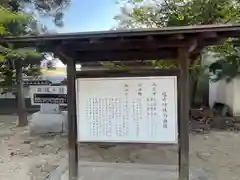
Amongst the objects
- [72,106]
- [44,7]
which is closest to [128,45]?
[72,106]

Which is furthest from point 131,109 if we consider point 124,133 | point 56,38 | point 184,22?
point 184,22

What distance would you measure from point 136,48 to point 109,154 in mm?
3551

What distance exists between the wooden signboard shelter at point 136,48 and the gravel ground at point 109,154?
3.78 ft

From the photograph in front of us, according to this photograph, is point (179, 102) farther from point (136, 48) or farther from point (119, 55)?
point (119, 55)

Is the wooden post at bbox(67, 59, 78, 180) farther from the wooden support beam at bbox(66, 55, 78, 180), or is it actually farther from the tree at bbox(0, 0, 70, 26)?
the tree at bbox(0, 0, 70, 26)

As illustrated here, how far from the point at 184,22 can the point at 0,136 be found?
21.6ft

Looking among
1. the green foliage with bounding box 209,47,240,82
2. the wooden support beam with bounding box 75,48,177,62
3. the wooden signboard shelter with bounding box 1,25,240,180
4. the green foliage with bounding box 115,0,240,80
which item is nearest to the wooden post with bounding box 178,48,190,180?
the wooden signboard shelter with bounding box 1,25,240,180

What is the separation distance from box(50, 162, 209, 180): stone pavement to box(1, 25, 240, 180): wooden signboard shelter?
453 millimetres

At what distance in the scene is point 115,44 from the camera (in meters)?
4.23

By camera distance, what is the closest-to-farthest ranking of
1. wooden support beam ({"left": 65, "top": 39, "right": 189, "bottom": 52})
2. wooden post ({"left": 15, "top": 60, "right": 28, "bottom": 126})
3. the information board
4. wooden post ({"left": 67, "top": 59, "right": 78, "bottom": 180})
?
wooden support beam ({"left": 65, "top": 39, "right": 189, "bottom": 52}) → wooden post ({"left": 67, "top": 59, "right": 78, "bottom": 180}) → the information board → wooden post ({"left": 15, "top": 60, "right": 28, "bottom": 126})

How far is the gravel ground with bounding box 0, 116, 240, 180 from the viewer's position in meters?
5.79

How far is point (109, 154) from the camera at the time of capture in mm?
7145

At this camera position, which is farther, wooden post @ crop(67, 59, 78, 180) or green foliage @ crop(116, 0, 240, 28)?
green foliage @ crop(116, 0, 240, 28)

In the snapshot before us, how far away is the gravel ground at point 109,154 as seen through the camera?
5.79 metres
